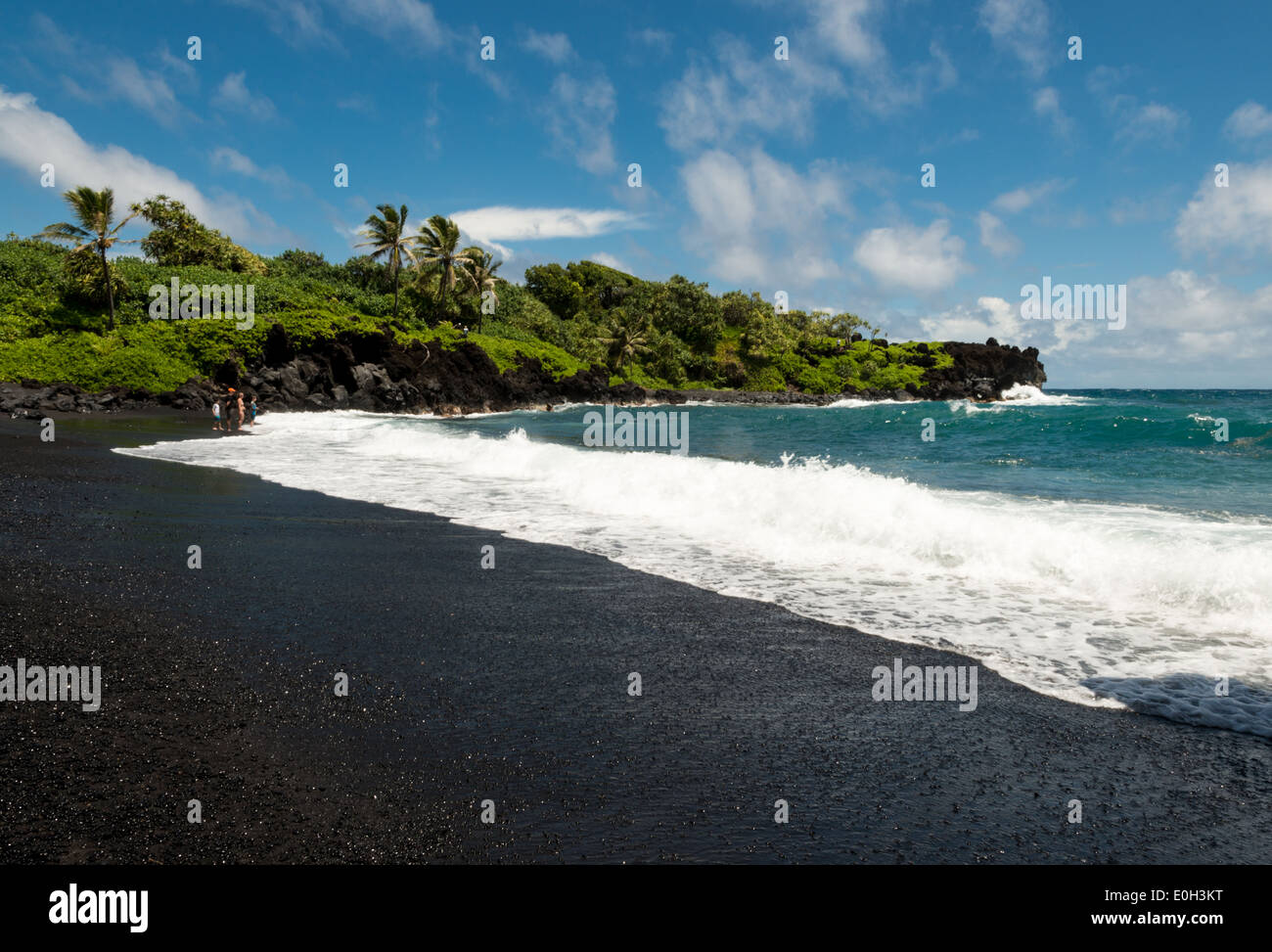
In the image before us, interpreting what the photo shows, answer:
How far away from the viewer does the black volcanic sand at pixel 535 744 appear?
11.6 feet

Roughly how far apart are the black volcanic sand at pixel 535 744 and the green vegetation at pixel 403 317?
140 feet

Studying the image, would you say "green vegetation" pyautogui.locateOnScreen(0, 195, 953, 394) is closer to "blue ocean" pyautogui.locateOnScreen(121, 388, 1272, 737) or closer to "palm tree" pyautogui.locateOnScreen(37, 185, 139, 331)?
"palm tree" pyautogui.locateOnScreen(37, 185, 139, 331)

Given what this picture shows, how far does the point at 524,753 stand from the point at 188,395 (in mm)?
42926

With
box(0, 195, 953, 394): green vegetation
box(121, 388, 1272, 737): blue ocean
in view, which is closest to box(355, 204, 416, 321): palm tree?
box(0, 195, 953, 394): green vegetation

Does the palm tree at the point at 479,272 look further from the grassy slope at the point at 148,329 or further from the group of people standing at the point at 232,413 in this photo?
the group of people standing at the point at 232,413

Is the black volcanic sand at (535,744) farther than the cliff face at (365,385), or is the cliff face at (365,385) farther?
the cliff face at (365,385)

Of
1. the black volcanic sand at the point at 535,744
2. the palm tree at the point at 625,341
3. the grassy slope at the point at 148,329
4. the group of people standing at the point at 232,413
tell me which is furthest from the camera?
the palm tree at the point at 625,341

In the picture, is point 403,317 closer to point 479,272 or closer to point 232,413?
point 479,272

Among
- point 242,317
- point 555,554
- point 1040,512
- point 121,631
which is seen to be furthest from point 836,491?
point 242,317

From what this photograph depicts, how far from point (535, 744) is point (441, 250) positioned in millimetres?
65132

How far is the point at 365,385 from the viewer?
4738 cm

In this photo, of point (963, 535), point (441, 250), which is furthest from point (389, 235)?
point (963, 535)

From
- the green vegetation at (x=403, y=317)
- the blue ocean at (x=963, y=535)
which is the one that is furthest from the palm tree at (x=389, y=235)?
the blue ocean at (x=963, y=535)

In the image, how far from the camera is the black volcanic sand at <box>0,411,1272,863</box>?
352 centimetres
